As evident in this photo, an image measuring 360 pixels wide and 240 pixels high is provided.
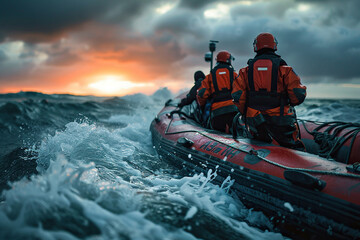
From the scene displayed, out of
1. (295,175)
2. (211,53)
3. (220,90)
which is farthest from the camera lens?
(211,53)

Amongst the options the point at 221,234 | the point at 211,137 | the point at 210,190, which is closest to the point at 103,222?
the point at 221,234

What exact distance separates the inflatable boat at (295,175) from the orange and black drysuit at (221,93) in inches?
33.2

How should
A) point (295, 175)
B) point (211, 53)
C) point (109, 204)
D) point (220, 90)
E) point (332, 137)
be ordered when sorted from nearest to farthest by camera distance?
point (109, 204)
point (295, 175)
point (332, 137)
point (220, 90)
point (211, 53)

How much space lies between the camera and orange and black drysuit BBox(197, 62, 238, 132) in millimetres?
4305

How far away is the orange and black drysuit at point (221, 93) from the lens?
4.30m

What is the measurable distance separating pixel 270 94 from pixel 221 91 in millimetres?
1437

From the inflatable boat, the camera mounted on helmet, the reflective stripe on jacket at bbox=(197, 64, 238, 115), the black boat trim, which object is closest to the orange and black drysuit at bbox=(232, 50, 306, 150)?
the inflatable boat

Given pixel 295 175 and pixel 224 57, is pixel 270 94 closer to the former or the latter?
pixel 295 175

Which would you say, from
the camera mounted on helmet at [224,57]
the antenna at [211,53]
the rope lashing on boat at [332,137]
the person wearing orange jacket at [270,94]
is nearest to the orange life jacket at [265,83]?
the person wearing orange jacket at [270,94]

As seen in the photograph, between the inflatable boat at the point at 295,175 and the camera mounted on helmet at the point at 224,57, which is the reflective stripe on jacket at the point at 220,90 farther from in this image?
the inflatable boat at the point at 295,175

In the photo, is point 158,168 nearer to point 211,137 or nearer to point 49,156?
point 211,137

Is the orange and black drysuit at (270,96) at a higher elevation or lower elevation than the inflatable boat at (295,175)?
higher

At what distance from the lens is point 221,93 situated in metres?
4.34

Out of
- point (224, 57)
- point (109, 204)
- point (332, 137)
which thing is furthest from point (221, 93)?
point (109, 204)
